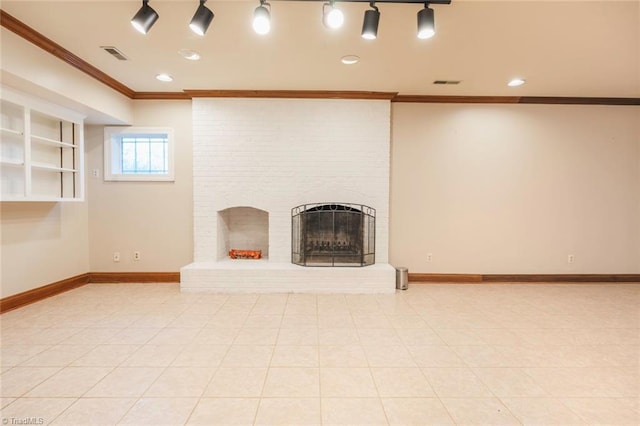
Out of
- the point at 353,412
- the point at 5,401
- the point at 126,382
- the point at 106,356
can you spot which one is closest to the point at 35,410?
the point at 5,401

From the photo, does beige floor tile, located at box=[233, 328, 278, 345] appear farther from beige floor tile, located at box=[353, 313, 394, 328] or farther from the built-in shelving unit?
the built-in shelving unit

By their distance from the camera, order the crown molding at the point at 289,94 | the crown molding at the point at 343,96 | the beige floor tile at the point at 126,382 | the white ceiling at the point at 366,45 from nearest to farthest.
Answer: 1. the beige floor tile at the point at 126,382
2. the white ceiling at the point at 366,45
3. the crown molding at the point at 343,96
4. the crown molding at the point at 289,94

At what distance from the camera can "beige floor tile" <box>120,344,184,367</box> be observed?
213 centimetres

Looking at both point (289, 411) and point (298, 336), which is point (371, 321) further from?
point (289, 411)

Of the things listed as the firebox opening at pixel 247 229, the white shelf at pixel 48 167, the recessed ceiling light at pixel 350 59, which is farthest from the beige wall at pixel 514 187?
the white shelf at pixel 48 167

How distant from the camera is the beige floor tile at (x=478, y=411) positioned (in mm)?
1605

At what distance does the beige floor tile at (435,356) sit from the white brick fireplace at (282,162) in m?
1.66

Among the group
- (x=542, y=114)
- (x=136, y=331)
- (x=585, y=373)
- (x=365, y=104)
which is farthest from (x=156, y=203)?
(x=542, y=114)

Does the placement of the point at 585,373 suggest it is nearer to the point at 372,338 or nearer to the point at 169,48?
the point at 372,338

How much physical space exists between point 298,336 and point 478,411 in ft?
4.60

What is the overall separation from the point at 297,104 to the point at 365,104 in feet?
3.00

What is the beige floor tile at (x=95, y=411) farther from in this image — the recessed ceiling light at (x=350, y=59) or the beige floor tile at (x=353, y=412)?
the recessed ceiling light at (x=350, y=59)

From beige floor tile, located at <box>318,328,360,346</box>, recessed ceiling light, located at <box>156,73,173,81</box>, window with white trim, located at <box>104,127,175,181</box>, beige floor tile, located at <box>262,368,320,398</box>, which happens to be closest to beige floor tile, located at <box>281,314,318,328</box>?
Result: beige floor tile, located at <box>318,328,360,346</box>

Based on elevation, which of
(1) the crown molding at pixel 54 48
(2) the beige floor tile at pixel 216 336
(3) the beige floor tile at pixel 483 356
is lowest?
(3) the beige floor tile at pixel 483 356
